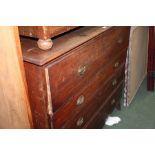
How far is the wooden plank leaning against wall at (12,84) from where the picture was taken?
85 cm

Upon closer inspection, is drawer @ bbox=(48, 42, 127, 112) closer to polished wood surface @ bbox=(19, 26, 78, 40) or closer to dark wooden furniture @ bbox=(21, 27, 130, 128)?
dark wooden furniture @ bbox=(21, 27, 130, 128)

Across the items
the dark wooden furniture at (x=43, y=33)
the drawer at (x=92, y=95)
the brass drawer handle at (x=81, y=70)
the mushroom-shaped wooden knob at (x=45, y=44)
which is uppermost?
the dark wooden furniture at (x=43, y=33)

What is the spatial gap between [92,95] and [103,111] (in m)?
0.37

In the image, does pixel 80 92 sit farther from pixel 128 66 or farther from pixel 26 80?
pixel 128 66

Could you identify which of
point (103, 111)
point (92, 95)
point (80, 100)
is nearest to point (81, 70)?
point (80, 100)

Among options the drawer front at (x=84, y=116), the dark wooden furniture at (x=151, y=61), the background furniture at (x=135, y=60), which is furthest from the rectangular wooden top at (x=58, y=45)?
the dark wooden furniture at (x=151, y=61)

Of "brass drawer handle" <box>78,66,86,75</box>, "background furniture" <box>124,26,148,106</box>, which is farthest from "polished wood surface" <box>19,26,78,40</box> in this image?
"background furniture" <box>124,26,148,106</box>

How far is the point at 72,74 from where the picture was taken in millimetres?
1141

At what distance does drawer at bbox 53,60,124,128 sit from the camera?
1.17 meters

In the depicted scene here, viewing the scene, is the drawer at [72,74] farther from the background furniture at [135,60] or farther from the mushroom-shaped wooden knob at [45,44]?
the background furniture at [135,60]

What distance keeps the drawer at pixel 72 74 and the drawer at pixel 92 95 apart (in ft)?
0.17

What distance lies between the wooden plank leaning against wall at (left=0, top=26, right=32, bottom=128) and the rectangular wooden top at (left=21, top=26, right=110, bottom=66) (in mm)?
72

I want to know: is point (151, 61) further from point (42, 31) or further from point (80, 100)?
point (42, 31)
